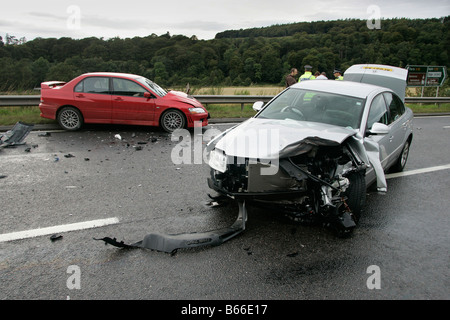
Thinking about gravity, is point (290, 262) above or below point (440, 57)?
below

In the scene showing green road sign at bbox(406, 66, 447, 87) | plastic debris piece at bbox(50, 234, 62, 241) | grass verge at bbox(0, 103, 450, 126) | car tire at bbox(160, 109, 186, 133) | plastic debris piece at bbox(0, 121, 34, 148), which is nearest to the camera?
plastic debris piece at bbox(50, 234, 62, 241)

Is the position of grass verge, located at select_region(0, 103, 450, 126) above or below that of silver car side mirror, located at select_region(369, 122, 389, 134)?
below

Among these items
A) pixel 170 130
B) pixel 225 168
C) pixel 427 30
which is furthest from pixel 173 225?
pixel 427 30

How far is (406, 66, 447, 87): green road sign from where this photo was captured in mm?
22625

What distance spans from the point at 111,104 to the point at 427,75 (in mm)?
20690

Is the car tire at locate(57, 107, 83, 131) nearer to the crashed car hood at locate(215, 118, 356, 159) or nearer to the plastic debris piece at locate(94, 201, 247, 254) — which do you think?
the crashed car hood at locate(215, 118, 356, 159)

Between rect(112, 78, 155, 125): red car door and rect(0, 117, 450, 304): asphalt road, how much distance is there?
3.20 m

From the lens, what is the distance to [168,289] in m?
3.21

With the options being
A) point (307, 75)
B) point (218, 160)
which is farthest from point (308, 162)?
point (307, 75)

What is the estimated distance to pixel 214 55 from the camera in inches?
1246

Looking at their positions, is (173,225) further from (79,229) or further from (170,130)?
(170,130)

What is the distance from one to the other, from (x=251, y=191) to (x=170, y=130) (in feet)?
20.9

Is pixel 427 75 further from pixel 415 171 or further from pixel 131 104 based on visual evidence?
pixel 131 104

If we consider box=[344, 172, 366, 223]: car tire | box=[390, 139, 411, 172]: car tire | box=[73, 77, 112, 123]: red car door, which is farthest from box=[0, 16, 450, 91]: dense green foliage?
box=[344, 172, 366, 223]: car tire
